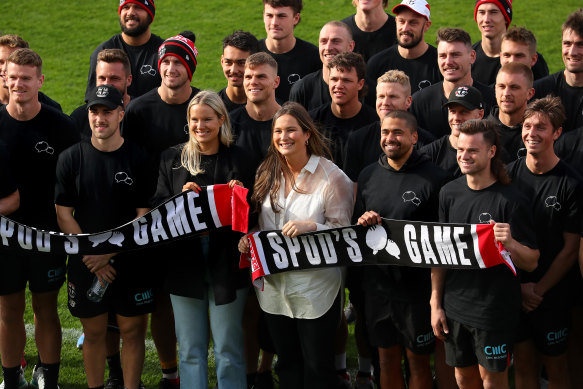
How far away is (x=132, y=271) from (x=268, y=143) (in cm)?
140

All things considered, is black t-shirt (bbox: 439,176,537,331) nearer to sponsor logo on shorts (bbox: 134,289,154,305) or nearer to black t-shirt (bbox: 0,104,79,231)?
sponsor logo on shorts (bbox: 134,289,154,305)

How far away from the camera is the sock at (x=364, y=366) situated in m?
6.56

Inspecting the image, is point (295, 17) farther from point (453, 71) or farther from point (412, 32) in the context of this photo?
point (453, 71)

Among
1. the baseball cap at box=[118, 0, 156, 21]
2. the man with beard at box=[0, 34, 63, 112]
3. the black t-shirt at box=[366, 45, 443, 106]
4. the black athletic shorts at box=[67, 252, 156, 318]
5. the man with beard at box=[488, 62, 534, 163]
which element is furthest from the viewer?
the baseball cap at box=[118, 0, 156, 21]

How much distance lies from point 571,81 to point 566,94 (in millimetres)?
112

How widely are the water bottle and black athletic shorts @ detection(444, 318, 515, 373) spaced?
2.45m

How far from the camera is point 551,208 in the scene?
18.2 feet

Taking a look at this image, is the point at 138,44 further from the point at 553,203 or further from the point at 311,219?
the point at 553,203

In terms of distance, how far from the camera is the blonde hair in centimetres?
585

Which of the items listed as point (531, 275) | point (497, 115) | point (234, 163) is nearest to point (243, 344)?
point (234, 163)

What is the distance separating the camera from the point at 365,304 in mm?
5906

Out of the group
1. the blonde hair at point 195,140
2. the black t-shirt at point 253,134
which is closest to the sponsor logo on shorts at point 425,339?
the black t-shirt at point 253,134

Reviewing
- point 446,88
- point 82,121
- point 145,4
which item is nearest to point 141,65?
point 145,4

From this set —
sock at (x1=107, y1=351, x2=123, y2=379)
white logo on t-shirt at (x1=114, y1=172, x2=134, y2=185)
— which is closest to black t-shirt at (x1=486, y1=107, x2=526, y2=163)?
white logo on t-shirt at (x1=114, y1=172, x2=134, y2=185)
